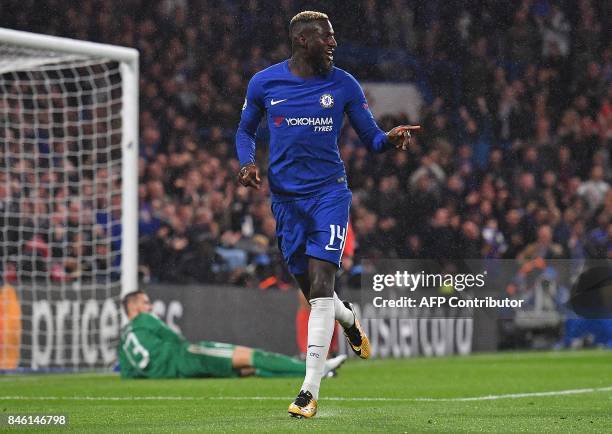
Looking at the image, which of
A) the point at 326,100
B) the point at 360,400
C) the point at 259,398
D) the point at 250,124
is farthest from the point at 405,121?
the point at 326,100

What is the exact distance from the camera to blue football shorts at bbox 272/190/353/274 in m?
6.40

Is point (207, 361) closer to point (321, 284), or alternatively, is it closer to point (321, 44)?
point (321, 284)

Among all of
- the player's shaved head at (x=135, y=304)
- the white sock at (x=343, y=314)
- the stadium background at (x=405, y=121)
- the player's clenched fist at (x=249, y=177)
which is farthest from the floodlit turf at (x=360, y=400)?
the stadium background at (x=405, y=121)

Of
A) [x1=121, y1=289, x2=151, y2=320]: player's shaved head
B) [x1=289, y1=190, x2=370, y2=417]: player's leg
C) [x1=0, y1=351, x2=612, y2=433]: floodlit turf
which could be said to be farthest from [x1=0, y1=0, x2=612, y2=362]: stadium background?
[x1=289, y1=190, x2=370, y2=417]: player's leg

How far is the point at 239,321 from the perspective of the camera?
13852mm

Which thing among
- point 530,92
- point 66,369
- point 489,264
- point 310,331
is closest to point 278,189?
point 310,331

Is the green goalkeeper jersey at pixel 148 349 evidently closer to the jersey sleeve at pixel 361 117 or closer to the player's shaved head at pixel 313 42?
the jersey sleeve at pixel 361 117

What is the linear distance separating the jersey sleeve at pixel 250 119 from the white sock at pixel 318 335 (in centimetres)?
84

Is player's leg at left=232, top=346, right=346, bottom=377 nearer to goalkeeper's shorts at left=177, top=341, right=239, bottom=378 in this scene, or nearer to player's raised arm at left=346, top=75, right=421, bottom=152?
goalkeeper's shorts at left=177, top=341, right=239, bottom=378

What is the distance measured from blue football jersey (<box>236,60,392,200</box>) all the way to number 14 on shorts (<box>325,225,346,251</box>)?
211 millimetres

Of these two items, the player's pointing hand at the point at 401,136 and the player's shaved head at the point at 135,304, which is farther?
the player's shaved head at the point at 135,304

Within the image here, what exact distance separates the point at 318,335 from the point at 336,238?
1.60 ft

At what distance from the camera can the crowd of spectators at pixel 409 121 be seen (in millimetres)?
15727

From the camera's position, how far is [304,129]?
6.50 meters
